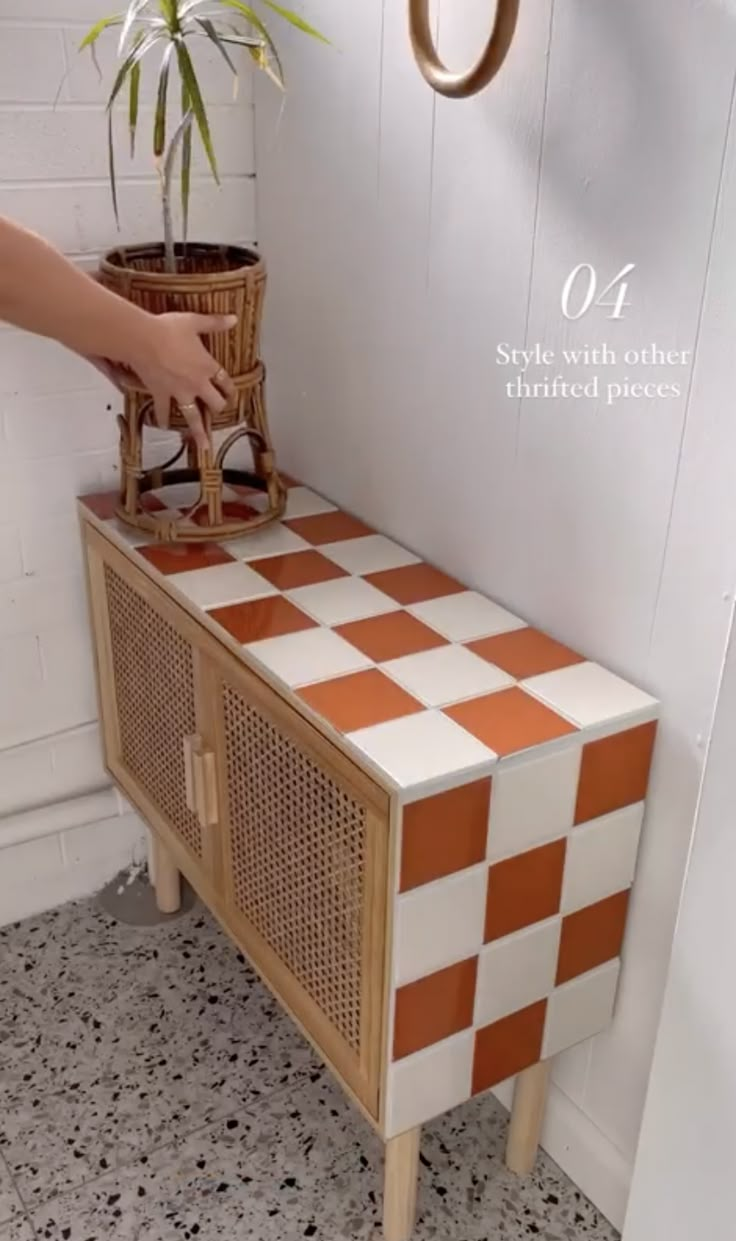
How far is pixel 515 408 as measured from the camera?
1.22 m

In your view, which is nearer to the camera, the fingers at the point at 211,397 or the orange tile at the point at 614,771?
the orange tile at the point at 614,771

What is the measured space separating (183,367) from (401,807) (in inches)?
22.3

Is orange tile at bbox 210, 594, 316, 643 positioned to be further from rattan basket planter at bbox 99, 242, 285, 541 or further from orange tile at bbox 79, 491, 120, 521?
orange tile at bbox 79, 491, 120, 521

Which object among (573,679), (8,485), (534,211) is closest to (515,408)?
(534,211)

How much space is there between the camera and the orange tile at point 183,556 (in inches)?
53.7

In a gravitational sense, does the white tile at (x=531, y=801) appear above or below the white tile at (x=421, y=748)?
below

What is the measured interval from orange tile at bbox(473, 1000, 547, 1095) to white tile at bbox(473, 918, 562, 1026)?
1 centimetres

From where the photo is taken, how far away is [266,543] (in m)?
1.43

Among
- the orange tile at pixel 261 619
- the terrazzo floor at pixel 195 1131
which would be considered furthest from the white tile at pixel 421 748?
the terrazzo floor at pixel 195 1131

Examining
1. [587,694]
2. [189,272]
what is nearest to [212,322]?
[189,272]

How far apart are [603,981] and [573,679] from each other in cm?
35

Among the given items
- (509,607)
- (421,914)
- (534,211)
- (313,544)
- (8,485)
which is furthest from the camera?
(8,485)

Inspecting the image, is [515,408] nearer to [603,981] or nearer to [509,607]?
[509,607]

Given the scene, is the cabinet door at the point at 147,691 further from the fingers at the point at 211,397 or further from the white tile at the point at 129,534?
the fingers at the point at 211,397
